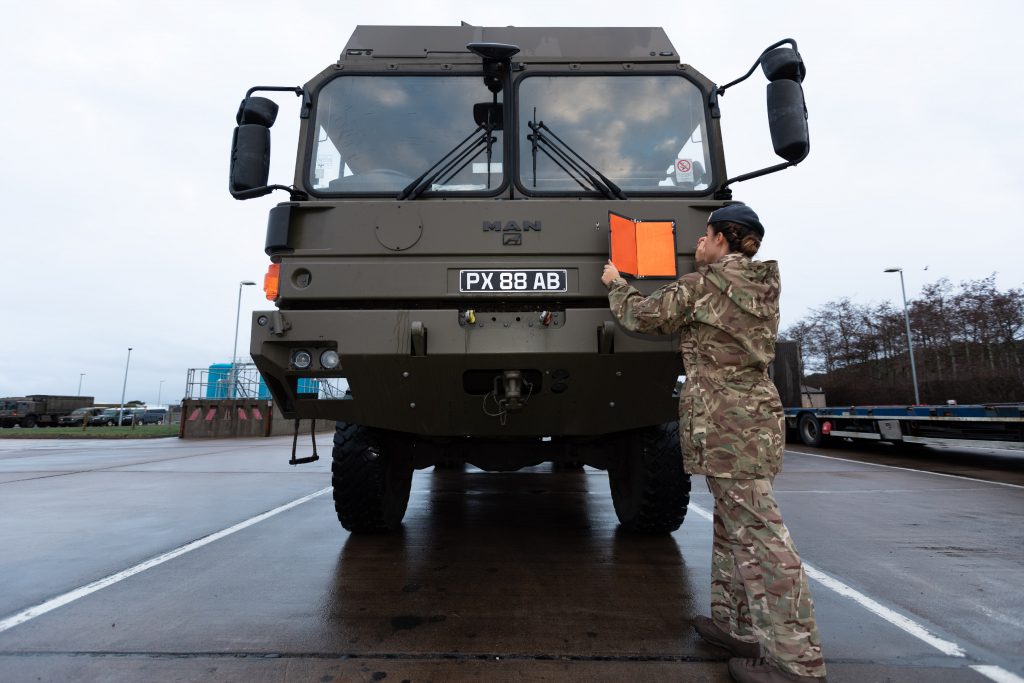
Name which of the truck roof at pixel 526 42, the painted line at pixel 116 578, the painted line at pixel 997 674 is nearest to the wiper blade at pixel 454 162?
the truck roof at pixel 526 42

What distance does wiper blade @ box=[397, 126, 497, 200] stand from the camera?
3.03 m

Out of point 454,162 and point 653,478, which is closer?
point 454,162

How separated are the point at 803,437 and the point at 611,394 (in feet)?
43.4

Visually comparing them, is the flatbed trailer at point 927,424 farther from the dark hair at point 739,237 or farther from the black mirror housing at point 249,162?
the black mirror housing at point 249,162

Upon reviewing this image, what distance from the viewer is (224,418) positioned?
19.0 meters

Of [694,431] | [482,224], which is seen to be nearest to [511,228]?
[482,224]

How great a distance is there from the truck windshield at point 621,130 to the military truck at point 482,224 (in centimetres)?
1

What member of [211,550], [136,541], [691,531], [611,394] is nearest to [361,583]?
[211,550]

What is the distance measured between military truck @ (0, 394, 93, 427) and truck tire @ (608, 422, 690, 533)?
43.1 m

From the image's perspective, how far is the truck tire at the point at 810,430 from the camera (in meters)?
13.2

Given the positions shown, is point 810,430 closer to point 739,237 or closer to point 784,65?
point 784,65

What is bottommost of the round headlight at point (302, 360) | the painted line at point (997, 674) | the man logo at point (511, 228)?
the painted line at point (997, 674)

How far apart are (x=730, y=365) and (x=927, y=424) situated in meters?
11.1

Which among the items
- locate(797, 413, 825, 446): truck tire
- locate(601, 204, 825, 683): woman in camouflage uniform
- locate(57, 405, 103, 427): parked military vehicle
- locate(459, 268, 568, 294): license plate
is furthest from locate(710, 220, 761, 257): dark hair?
locate(57, 405, 103, 427): parked military vehicle
